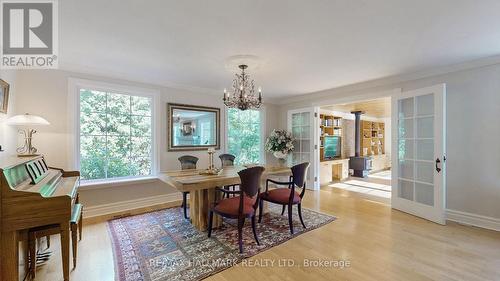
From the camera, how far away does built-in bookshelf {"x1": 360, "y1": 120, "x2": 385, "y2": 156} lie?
26.1 feet

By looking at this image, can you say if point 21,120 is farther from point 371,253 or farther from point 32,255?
point 371,253

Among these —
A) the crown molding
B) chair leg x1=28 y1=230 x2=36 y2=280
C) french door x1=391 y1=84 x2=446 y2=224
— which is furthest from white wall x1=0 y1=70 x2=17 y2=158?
french door x1=391 y1=84 x2=446 y2=224

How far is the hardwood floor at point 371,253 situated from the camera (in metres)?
1.94

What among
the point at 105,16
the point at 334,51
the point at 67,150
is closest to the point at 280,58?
the point at 334,51

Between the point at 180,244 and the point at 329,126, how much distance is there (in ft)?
18.6

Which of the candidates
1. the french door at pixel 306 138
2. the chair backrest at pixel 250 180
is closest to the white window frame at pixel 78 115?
the chair backrest at pixel 250 180

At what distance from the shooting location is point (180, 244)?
2506mm

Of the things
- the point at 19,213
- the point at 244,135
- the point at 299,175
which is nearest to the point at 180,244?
the point at 19,213

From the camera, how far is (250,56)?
9.17ft

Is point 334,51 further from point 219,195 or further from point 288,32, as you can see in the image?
point 219,195

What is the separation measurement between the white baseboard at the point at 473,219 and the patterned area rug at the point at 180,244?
5.87 ft

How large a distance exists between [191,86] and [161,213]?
249 cm

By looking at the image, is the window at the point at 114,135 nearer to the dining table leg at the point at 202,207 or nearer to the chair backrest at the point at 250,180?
the dining table leg at the point at 202,207

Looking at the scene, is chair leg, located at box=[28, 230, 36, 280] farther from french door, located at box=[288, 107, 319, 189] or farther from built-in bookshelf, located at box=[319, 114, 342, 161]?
built-in bookshelf, located at box=[319, 114, 342, 161]
